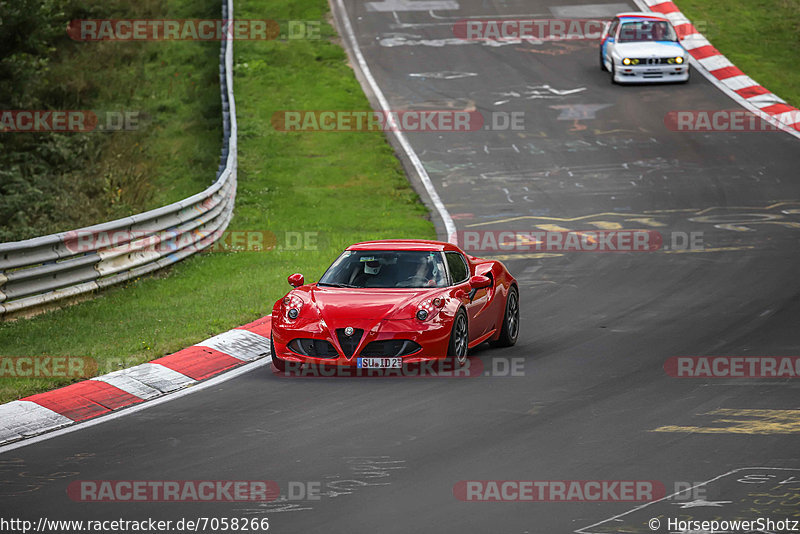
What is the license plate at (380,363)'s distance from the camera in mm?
10734

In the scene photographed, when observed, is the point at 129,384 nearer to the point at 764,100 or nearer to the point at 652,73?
the point at 652,73

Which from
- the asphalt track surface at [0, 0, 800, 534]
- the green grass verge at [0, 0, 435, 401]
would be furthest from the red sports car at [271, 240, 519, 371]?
the green grass verge at [0, 0, 435, 401]

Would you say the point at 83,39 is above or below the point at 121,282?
above

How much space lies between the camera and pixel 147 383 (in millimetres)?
10680

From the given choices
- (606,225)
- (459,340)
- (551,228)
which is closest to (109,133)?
(551,228)

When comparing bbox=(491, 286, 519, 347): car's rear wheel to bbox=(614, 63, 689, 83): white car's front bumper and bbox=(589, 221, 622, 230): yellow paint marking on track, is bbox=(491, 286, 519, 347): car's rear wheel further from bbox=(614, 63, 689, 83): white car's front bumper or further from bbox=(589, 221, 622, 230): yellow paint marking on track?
bbox=(614, 63, 689, 83): white car's front bumper

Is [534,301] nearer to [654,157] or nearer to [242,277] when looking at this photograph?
[242,277]

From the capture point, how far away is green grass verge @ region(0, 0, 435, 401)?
1254 cm

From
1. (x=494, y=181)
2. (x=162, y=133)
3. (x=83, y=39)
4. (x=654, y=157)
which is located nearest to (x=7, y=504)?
(x=494, y=181)

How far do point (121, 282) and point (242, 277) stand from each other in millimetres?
1783

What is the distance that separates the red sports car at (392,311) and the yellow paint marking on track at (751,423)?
9.46ft

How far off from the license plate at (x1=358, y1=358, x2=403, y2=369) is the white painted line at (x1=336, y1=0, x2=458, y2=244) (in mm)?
8468

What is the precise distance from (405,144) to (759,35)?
14387 mm

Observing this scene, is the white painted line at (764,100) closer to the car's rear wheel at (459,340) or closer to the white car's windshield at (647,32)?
the white car's windshield at (647,32)
